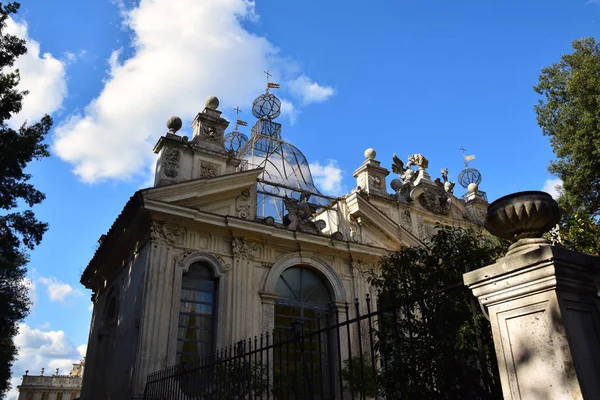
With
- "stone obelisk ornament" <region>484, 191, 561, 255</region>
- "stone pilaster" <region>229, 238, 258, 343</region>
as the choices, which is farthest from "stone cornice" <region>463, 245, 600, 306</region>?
"stone pilaster" <region>229, 238, 258, 343</region>

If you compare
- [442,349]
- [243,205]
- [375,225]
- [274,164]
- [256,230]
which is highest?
[274,164]

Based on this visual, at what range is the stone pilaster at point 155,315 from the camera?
37.7 ft

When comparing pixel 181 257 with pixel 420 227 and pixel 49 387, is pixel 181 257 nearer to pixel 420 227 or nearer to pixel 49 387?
pixel 420 227

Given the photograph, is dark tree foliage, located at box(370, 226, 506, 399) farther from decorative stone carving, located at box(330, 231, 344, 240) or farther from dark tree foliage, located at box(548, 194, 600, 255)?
decorative stone carving, located at box(330, 231, 344, 240)

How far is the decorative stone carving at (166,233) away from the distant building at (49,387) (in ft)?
135

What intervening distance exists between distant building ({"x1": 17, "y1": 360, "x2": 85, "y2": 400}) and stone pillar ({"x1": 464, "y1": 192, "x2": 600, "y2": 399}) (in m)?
51.3

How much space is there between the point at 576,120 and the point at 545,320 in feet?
41.3

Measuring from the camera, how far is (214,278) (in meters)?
13.6

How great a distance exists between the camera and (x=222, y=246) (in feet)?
45.6

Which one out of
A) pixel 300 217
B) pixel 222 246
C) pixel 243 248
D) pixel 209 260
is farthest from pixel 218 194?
pixel 300 217

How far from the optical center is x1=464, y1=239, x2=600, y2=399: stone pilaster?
9.89 feet

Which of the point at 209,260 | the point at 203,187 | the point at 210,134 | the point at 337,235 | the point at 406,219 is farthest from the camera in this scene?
the point at 406,219

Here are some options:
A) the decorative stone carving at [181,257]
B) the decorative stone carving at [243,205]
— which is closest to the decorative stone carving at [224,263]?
the decorative stone carving at [181,257]

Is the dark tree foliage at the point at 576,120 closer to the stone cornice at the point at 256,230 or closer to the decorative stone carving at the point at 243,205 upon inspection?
the stone cornice at the point at 256,230
